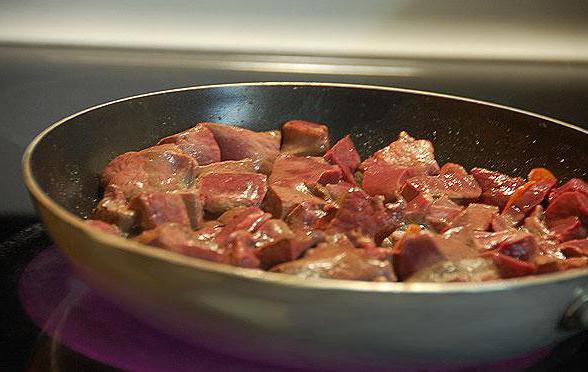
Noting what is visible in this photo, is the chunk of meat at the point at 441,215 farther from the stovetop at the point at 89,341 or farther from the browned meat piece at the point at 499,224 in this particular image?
the stovetop at the point at 89,341

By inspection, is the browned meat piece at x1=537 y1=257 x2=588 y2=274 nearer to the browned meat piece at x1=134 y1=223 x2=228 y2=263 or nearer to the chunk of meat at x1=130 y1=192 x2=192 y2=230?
the browned meat piece at x1=134 y1=223 x2=228 y2=263

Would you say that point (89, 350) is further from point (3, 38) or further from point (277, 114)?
point (3, 38)

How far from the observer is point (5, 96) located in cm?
187

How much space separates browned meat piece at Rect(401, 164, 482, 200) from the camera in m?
1.34

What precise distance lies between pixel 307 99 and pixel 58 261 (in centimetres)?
66

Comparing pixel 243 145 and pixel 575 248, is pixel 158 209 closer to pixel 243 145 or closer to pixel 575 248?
pixel 243 145

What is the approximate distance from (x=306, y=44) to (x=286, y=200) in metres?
0.99

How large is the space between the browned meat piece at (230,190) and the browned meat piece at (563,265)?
0.51 metres

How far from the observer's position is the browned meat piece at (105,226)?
3.51ft

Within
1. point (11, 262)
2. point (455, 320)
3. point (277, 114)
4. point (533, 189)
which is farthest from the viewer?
point (277, 114)

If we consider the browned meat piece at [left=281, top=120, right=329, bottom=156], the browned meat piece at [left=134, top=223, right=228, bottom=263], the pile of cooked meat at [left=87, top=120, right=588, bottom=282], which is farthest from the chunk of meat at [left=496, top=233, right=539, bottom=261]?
the browned meat piece at [left=281, top=120, right=329, bottom=156]

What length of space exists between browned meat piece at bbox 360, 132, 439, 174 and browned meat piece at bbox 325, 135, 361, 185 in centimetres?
2

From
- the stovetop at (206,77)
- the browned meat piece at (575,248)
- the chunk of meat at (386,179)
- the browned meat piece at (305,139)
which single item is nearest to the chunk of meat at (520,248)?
the browned meat piece at (575,248)

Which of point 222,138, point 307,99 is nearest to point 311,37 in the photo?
point 307,99
